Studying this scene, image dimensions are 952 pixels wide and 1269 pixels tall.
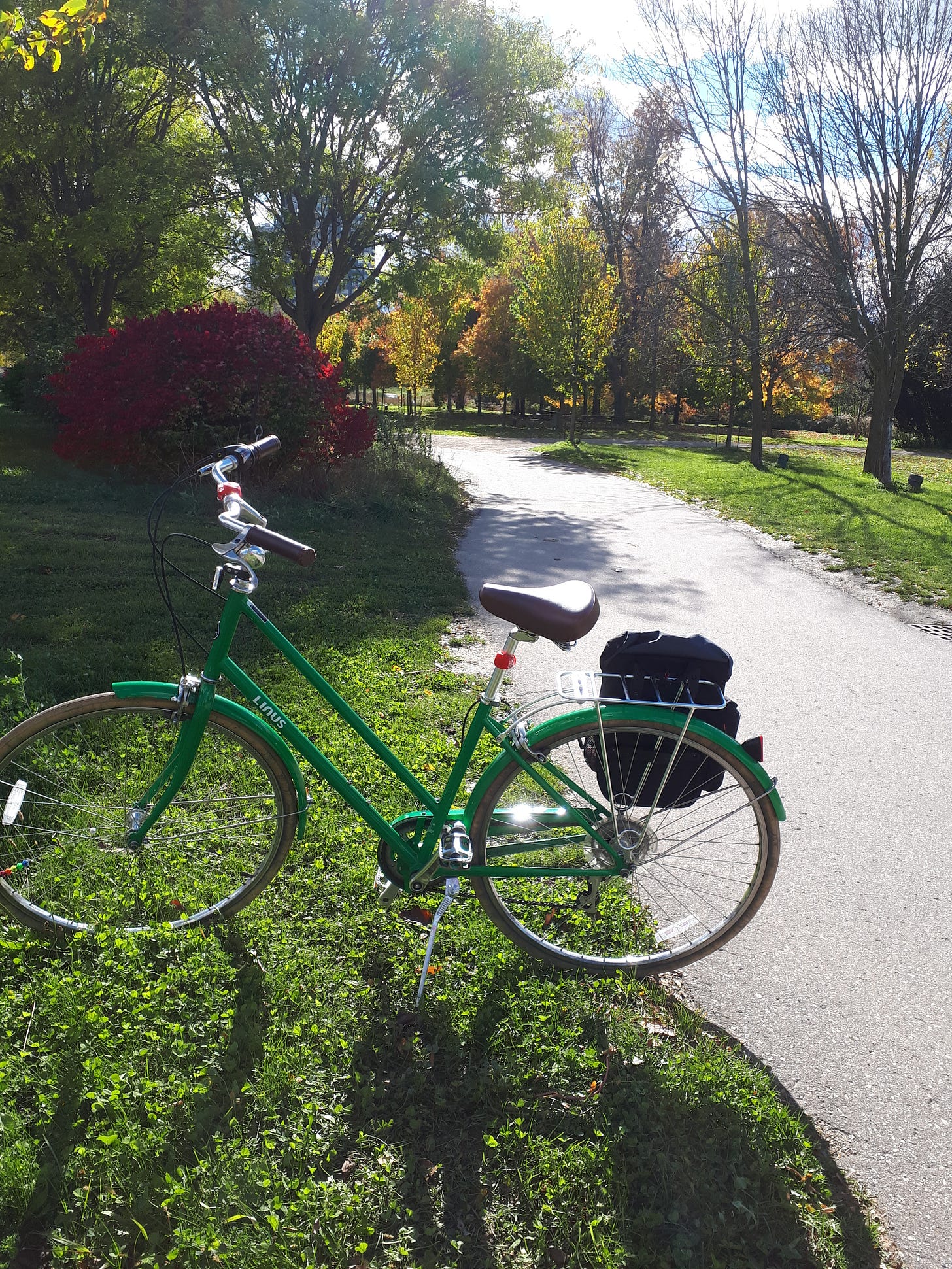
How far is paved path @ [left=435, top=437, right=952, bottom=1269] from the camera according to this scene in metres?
2.41

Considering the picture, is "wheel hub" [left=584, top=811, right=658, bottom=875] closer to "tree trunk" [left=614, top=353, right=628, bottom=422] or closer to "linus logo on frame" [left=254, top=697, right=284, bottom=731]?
"linus logo on frame" [left=254, top=697, right=284, bottom=731]

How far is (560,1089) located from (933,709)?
4.07 m

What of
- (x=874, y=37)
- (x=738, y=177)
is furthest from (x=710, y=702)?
(x=738, y=177)

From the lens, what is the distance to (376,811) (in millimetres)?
2982

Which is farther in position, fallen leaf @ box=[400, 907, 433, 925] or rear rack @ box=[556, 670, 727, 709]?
fallen leaf @ box=[400, 907, 433, 925]

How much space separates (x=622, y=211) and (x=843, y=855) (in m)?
39.8

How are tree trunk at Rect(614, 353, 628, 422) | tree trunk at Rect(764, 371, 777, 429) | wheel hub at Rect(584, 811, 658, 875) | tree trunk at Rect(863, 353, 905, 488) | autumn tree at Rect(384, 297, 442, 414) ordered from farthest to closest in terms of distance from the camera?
tree trunk at Rect(614, 353, 628, 422) < autumn tree at Rect(384, 297, 442, 414) < tree trunk at Rect(764, 371, 777, 429) < tree trunk at Rect(863, 353, 905, 488) < wheel hub at Rect(584, 811, 658, 875)

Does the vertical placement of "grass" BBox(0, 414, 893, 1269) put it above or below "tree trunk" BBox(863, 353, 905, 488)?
below

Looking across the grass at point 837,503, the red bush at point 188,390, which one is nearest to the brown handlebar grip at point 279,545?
the grass at point 837,503

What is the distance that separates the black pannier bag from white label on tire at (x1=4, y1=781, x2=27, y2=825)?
1.80m

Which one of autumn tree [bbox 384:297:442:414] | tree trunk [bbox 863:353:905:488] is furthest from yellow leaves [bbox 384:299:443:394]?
tree trunk [bbox 863:353:905:488]

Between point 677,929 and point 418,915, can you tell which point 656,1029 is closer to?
point 677,929

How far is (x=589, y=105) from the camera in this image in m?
36.8

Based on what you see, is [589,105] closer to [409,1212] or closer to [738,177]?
[738,177]
